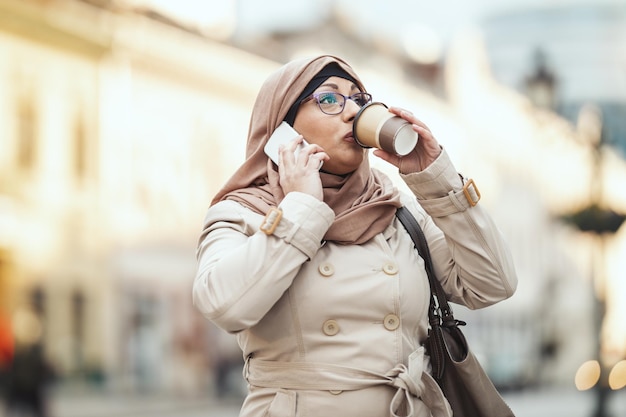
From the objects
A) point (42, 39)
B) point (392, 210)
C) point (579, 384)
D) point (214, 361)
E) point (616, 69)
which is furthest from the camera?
→ point (616, 69)

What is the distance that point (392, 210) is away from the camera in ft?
11.1

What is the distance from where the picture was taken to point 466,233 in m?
3.24

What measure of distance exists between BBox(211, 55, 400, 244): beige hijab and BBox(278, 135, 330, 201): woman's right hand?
103 mm

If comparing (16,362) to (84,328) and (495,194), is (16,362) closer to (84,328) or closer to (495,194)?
(84,328)

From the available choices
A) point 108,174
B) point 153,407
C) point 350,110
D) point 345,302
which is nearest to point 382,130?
point 350,110

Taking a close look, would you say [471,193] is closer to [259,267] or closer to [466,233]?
[466,233]

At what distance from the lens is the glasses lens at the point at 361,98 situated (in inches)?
133

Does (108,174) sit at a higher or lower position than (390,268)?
lower

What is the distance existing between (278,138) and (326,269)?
0.40 meters

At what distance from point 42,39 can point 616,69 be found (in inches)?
2386

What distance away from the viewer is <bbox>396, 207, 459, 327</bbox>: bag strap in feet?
11.1

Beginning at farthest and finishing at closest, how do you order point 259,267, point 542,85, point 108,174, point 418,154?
point 108,174
point 542,85
point 418,154
point 259,267

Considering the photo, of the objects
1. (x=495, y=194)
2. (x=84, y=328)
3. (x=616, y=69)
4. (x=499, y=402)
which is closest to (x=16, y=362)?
(x=84, y=328)

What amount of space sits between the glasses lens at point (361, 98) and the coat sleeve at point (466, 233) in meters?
0.26
